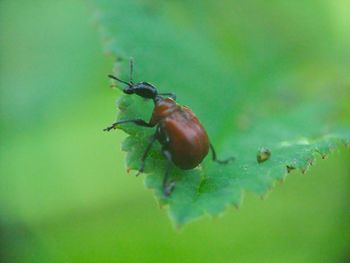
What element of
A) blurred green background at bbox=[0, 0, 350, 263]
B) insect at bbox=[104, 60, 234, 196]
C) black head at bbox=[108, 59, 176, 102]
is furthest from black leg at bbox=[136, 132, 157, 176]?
blurred green background at bbox=[0, 0, 350, 263]

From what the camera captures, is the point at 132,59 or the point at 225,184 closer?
the point at 225,184

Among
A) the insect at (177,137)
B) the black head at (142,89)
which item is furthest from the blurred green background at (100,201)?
the insect at (177,137)

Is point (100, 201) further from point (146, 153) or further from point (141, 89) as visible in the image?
point (146, 153)

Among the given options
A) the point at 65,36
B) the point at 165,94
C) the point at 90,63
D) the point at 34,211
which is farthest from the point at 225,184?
the point at 65,36

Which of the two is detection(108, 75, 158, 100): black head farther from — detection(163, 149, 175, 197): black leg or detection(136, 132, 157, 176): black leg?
detection(163, 149, 175, 197): black leg

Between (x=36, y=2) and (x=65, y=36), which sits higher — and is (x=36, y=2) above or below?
above

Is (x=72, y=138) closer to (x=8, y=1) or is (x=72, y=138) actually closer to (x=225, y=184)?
(x=8, y=1)

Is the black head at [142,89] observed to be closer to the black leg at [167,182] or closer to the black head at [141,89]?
the black head at [141,89]
